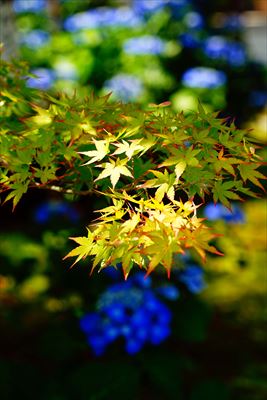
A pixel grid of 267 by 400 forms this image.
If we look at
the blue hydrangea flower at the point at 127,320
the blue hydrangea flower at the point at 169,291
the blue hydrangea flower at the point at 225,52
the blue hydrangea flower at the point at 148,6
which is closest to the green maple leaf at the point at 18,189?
the blue hydrangea flower at the point at 127,320

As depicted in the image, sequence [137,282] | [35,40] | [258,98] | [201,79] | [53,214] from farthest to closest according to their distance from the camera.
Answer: [35,40], [258,98], [201,79], [53,214], [137,282]

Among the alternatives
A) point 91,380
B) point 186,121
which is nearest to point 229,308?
point 91,380

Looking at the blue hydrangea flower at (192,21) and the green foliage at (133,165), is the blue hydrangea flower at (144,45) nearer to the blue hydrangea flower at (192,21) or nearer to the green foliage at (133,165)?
the blue hydrangea flower at (192,21)

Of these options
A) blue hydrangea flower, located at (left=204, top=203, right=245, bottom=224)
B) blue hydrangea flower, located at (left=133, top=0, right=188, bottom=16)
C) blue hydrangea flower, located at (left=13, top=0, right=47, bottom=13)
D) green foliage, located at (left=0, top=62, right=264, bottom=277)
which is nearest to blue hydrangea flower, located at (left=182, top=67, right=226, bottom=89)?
blue hydrangea flower, located at (left=133, top=0, right=188, bottom=16)

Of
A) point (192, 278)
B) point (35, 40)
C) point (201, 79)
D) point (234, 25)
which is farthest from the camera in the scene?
point (234, 25)

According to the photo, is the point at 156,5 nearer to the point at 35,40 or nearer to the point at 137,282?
the point at 35,40

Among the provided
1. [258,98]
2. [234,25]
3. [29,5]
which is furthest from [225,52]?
[29,5]
